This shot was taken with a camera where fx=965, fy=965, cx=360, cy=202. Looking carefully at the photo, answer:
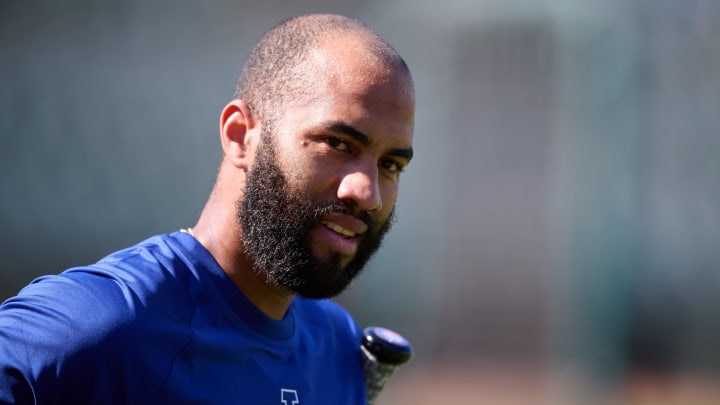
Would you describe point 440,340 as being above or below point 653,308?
below

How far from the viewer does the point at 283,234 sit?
2158mm

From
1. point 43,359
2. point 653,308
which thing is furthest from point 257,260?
point 653,308

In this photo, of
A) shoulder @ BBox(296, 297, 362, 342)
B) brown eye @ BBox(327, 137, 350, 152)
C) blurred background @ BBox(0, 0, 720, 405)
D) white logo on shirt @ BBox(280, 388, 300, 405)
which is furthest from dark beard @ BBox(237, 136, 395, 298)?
blurred background @ BBox(0, 0, 720, 405)

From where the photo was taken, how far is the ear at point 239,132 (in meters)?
2.27

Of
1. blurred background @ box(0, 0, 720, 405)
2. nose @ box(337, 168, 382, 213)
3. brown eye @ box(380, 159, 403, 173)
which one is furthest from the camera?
blurred background @ box(0, 0, 720, 405)

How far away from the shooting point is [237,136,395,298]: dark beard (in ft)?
7.04

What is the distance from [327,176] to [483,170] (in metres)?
4.35

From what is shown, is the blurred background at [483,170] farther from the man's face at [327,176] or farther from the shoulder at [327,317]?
the man's face at [327,176]

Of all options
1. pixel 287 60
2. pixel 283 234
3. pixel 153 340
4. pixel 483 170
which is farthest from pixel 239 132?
pixel 483 170

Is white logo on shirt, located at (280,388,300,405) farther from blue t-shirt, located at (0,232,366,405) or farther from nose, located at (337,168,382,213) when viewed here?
nose, located at (337,168,382,213)

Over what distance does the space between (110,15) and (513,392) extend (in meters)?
3.69

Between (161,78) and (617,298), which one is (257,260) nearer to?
(617,298)

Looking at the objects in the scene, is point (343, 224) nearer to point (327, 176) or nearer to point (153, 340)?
point (327, 176)

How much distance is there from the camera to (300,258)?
7.11ft
